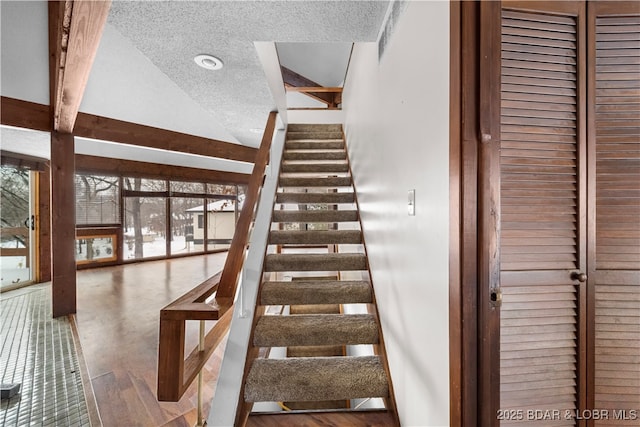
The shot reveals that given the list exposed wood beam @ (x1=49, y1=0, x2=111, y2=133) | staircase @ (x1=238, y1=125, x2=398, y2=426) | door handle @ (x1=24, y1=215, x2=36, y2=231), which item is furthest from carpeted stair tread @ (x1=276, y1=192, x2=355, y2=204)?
door handle @ (x1=24, y1=215, x2=36, y2=231)

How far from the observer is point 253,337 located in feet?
5.49

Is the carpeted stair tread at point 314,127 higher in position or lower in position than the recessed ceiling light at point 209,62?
higher

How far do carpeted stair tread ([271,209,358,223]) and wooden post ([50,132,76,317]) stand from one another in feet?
8.55

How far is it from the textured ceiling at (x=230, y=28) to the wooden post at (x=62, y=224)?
1774mm

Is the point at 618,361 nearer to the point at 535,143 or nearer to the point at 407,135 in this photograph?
the point at 535,143

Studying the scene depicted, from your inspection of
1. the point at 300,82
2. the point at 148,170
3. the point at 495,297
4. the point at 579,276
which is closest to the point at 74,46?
the point at 495,297

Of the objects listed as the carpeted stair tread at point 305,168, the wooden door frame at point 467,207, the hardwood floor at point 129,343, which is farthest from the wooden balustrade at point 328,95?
the wooden door frame at point 467,207

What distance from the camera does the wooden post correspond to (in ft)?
10.4

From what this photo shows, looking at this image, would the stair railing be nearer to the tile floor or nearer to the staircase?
the staircase

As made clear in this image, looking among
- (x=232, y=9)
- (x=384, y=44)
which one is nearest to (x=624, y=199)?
(x=384, y=44)

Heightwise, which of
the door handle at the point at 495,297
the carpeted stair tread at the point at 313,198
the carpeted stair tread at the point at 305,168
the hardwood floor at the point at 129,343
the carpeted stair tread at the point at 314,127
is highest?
the carpeted stair tread at the point at 314,127

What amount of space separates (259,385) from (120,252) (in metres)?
6.11

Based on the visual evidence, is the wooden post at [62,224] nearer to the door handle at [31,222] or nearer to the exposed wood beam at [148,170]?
the door handle at [31,222]

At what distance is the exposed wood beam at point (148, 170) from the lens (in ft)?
18.0
